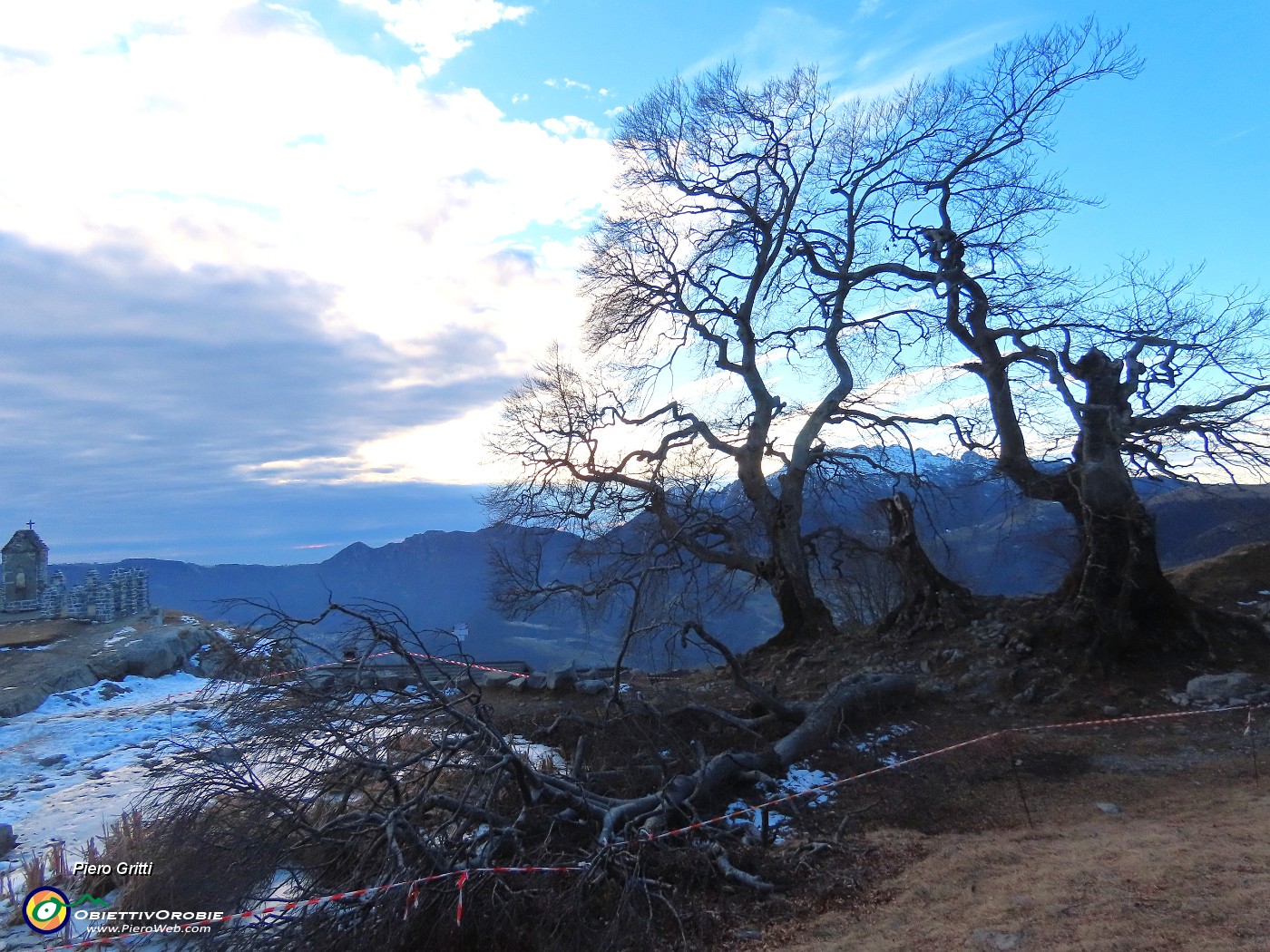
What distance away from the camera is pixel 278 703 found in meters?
5.66

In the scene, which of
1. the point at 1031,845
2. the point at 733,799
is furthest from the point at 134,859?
the point at 1031,845

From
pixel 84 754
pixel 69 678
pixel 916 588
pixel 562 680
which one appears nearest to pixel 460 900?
pixel 84 754

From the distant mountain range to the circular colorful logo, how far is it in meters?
2.16

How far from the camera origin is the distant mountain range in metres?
12.8

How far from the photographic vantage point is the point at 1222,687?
970 cm

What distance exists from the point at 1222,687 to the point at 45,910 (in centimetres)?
1197

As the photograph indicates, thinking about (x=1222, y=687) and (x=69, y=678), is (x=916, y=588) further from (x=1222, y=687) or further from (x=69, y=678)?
(x=69, y=678)

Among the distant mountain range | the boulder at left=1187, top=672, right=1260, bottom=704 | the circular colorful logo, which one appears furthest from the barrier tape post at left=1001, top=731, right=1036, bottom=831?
the circular colorful logo

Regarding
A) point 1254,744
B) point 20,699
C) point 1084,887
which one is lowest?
point 1254,744

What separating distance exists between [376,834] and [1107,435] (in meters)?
10.9

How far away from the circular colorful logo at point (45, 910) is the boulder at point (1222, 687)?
11.6 metres

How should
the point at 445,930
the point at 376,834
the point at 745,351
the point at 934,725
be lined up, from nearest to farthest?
the point at 445,930 → the point at 376,834 → the point at 934,725 → the point at 745,351

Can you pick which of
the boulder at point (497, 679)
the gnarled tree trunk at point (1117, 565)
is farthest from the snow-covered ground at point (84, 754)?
the gnarled tree trunk at point (1117, 565)

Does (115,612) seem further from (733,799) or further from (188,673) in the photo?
(733,799)
